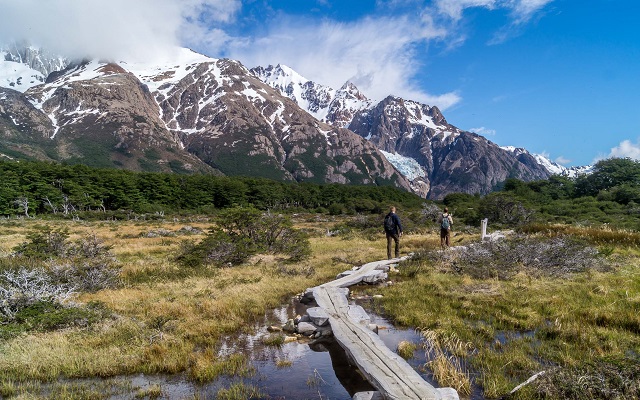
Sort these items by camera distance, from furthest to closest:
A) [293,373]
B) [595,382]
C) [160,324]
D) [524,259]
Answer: [524,259], [160,324], [293,373], [595,382]

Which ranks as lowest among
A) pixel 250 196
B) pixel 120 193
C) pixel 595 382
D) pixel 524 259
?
pixel 595 382

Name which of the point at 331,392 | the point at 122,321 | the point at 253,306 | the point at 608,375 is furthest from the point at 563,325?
the point at 122,321

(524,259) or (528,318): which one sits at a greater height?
(524,259)

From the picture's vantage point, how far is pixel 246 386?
21.2ft

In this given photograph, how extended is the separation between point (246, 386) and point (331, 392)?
5.10ft

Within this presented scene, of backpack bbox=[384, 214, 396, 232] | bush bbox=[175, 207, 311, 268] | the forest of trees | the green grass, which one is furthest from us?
the forest of trees

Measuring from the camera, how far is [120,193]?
8425 cm

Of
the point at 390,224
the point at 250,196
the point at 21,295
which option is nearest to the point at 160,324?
the point at 21,295

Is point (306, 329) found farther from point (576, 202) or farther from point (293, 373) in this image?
point (576, 202)

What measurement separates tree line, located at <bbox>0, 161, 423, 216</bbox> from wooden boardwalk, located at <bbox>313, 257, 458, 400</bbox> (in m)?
47.7

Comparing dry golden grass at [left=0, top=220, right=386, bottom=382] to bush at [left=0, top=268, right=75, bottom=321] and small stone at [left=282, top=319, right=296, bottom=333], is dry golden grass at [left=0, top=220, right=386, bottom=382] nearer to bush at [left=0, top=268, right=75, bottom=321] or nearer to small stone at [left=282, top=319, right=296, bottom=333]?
small stone at [left=282, top=319, right=296, bottom=333]

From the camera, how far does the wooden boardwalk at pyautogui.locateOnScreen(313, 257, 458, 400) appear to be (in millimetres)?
5582

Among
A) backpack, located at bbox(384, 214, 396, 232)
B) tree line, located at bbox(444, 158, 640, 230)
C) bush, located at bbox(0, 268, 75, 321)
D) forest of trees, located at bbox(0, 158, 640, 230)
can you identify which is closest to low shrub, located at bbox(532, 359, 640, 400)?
bush, located at bbox(0, 268, 75, 321)

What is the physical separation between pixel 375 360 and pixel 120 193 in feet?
300
